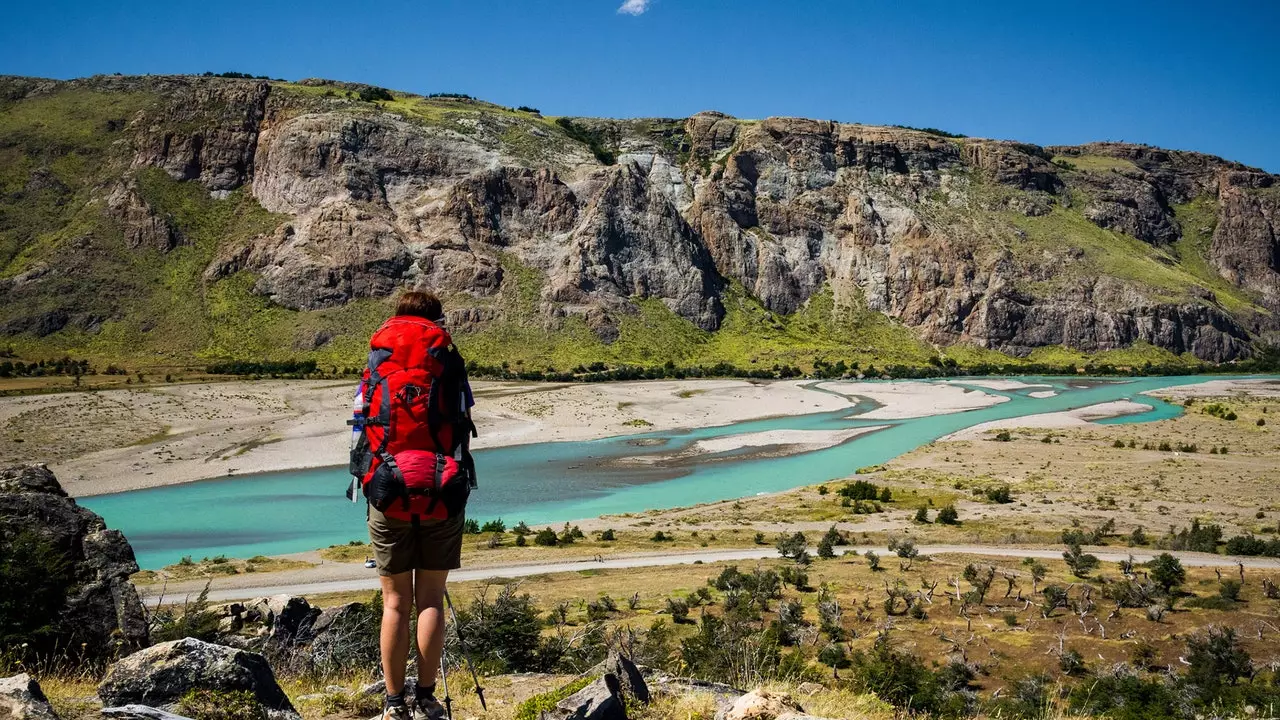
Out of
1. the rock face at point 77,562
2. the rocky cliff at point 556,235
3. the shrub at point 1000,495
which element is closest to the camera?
the rock face at point 77,562

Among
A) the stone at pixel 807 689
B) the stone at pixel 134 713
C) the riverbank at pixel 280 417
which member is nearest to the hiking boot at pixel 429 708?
the stone at pixel 134 713

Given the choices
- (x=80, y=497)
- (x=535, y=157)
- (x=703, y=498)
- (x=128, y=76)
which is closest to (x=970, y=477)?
(x=703, y=498)

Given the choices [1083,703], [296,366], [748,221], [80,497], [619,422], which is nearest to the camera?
[1083,703]

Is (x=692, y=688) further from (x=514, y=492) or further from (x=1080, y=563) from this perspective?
(x=514, y=492)

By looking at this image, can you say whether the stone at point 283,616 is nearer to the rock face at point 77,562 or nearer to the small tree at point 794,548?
the rock face at point 77,562

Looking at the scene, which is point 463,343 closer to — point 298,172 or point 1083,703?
point 298,172

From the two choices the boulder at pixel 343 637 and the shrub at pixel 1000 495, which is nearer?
the boulder at pixel 343 637

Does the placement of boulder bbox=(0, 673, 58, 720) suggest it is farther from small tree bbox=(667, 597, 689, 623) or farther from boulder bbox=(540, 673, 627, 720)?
small tree bbox=(667, 597, 689, 623)

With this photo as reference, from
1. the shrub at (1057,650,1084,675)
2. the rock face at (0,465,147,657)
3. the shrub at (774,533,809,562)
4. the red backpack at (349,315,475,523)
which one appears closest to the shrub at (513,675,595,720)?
the red backpack at (349,315,475,523)

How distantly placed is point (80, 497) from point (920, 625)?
4351cm

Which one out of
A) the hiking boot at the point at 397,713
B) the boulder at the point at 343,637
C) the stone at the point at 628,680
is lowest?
the boulder at the point at 343,637

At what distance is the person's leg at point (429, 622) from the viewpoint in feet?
16.8

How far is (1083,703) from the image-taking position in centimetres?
1453

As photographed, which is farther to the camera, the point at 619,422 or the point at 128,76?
the point at 128,76
